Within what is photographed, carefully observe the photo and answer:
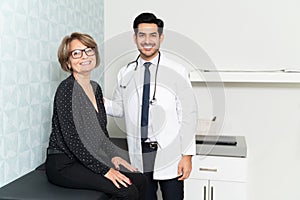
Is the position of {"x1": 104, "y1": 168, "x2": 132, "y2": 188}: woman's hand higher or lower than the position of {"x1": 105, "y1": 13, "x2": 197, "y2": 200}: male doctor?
lower

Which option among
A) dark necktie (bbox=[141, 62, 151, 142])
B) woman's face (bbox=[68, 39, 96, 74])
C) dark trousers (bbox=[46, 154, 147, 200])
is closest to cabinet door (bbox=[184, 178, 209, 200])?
dark necktie (bbox=[141, 62, 151, 142])

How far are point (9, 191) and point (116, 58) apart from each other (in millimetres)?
1418

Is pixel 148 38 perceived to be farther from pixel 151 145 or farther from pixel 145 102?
pixel 151 145

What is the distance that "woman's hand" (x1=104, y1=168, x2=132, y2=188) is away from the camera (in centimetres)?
177

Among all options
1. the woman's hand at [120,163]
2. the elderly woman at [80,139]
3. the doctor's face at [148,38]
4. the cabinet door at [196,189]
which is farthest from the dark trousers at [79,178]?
the cabinet door at [196,189]

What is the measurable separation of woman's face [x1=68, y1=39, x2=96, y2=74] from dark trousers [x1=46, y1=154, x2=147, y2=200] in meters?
0.40

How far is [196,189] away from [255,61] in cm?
96

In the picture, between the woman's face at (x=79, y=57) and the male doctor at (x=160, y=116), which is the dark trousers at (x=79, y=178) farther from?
the woman's face at (x=79, y=57)

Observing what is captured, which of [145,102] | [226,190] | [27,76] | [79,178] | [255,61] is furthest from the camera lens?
[255,61]

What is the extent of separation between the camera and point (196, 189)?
251cm

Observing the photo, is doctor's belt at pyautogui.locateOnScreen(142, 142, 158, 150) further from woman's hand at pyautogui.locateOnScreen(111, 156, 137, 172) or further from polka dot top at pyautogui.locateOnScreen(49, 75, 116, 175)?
polka dot top at pyautogui.locateOnScreen(49, 75, 116, 175)

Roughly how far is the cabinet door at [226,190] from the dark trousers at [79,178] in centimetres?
78

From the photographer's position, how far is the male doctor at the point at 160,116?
6.73 feet

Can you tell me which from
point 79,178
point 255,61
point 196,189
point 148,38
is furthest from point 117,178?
point 255,61
